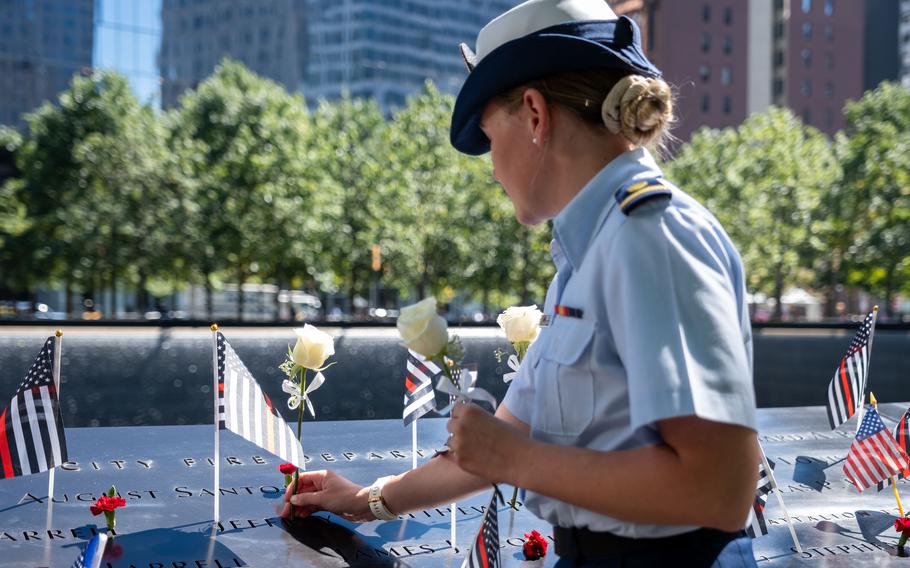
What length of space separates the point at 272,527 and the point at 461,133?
5.94ft

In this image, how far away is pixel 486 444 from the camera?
70.1 inches

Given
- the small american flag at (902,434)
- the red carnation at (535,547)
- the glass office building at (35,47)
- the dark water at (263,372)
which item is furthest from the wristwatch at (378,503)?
the glass office building at (35,47)

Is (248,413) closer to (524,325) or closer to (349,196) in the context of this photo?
(524,325)

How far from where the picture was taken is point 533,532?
3334 mm

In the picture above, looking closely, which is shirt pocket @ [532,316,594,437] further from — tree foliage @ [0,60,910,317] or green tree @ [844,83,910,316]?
green tree @ [844,83,910,316]

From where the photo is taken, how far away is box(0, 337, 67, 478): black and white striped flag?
3410 millimetres

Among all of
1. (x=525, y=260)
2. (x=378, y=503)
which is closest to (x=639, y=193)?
(x=378, y=503)

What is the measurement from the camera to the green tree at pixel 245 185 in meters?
37.5

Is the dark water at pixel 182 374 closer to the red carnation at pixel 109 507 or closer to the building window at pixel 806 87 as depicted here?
the red carnation at pixel 109 507

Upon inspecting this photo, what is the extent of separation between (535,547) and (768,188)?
4300 centimetres

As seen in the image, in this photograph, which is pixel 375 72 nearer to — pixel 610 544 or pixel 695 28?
pixel 695 28

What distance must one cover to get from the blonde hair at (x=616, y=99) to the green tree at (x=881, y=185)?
4012 cm

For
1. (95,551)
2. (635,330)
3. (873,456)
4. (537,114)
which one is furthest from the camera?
(873,456)

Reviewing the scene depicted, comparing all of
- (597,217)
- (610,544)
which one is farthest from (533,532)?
(597,217)
